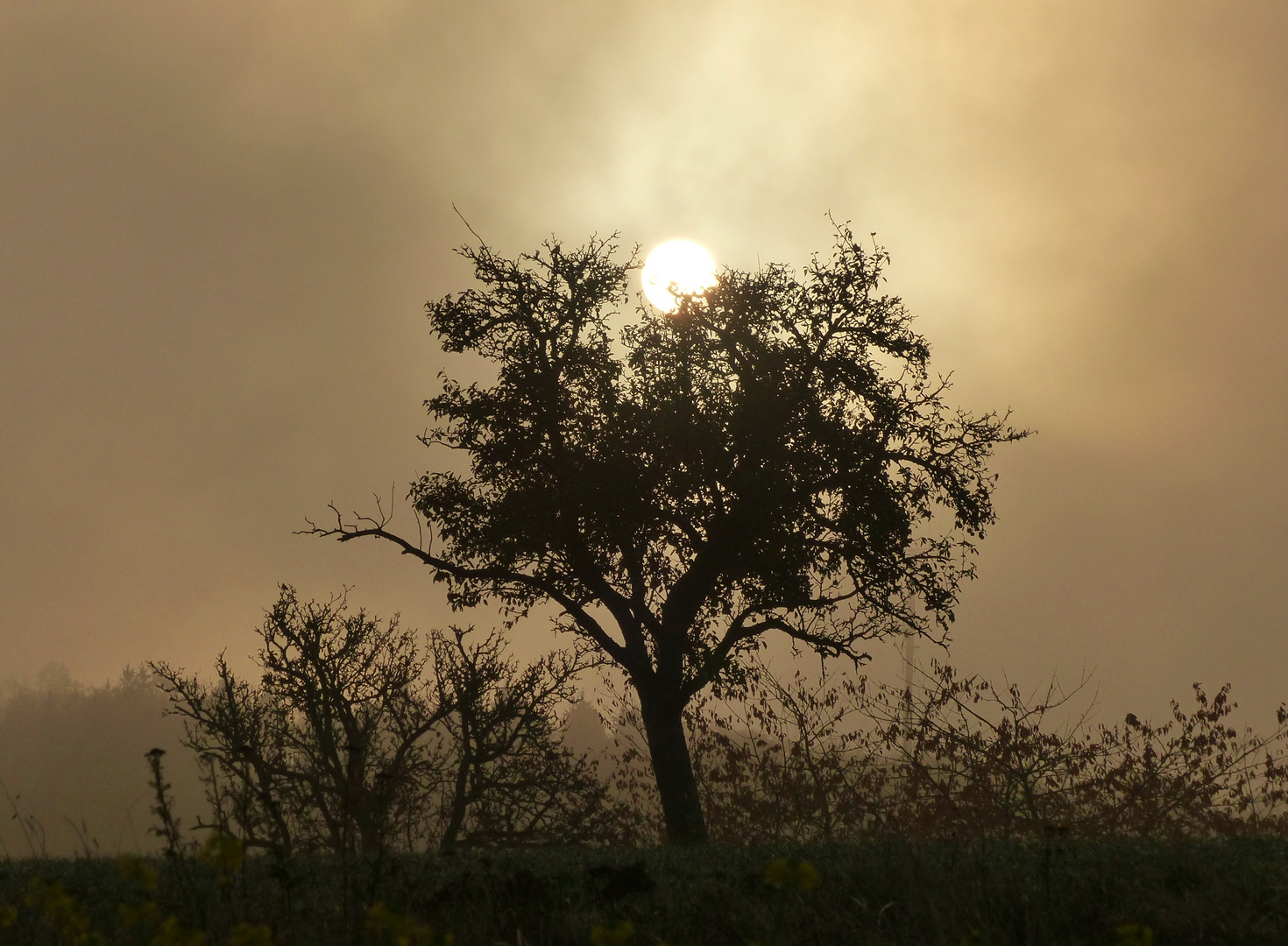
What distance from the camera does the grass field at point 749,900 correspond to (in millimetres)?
Result: 5414

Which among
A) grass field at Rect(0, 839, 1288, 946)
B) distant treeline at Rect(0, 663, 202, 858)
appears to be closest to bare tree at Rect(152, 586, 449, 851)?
grass field at Rect(0, 839, 1288, 946)

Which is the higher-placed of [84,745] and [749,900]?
[84,745]

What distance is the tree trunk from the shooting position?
16.8 m

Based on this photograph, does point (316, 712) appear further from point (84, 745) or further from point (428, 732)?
point (84, 745)

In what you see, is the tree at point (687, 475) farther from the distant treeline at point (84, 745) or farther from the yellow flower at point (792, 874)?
the distant treeline at point (84, 745)

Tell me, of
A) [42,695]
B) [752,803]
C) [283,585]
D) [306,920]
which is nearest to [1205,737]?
[752,803]

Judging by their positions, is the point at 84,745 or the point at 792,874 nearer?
the point at 792,874

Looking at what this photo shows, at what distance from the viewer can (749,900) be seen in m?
6.11

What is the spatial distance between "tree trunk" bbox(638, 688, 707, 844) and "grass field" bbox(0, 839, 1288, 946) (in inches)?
369

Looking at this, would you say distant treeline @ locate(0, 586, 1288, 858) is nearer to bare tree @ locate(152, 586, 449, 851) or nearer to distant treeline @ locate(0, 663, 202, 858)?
bare tree @ locate(152, 586, 449, 851)

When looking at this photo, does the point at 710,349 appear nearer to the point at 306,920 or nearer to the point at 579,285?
the point at 579,285

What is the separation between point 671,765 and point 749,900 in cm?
1129

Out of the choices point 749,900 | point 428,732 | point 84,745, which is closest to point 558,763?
point 428,732

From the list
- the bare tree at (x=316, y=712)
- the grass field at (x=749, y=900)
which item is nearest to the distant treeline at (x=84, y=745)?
the bare tree at (x=316, y=712)
